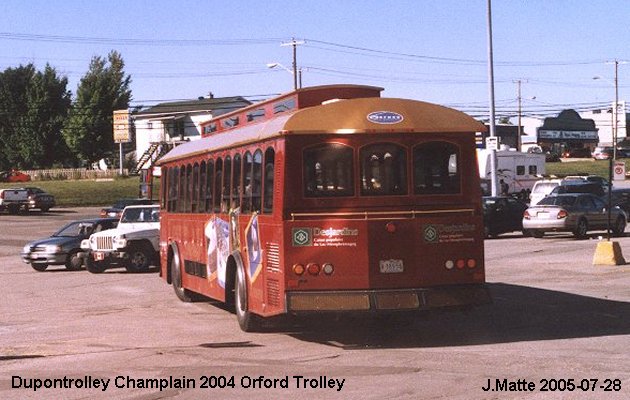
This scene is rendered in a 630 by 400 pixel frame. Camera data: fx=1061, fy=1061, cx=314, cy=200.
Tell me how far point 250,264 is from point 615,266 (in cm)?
1195

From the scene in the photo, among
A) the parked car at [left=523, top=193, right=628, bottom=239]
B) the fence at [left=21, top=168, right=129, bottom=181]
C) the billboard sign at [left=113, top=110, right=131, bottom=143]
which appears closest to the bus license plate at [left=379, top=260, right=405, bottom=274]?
the parked car at [left=523, top=193, right=628, bottom=239]

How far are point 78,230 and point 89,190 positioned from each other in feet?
178

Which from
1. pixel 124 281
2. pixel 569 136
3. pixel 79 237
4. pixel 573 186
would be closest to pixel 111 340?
pixel 124 281

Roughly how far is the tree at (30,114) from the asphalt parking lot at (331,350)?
282ft

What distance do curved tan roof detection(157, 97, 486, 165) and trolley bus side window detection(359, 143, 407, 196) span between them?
0.83 feet

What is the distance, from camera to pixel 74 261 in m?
31.2

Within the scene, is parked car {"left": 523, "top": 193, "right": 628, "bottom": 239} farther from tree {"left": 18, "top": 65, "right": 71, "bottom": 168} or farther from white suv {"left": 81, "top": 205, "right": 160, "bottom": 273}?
tree {"left": 18, "top": 65, "right": 71, "bottom": 168}

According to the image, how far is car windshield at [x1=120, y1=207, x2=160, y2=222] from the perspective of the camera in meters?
30.3

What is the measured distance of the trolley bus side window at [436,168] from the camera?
13094 millimetres

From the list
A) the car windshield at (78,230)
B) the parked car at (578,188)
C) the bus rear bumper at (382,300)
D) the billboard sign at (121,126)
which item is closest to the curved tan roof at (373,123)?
the bus rear bumper at (382,300)

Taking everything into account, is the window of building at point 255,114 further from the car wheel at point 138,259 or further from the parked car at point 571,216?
the parked car at point 571,216

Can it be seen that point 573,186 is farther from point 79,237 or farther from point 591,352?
point 591,352

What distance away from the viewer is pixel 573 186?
43000 mm

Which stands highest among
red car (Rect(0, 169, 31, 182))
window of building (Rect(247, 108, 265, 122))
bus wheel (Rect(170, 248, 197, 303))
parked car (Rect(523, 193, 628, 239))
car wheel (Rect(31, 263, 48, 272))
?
red car (Rect(0, 169, 31, 182))
